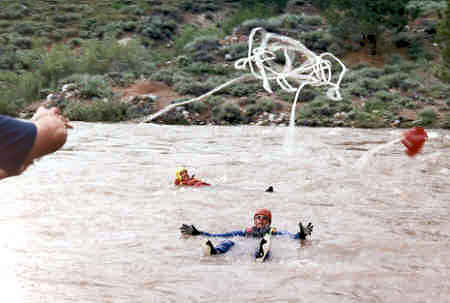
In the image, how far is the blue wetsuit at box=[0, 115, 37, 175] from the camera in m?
1.62

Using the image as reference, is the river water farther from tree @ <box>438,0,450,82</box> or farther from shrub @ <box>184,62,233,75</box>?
shrub @ <box>184,62,233,75</box>

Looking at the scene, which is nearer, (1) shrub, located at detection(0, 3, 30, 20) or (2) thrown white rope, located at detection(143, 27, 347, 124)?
(2) thrown white rope, located at detection(143, 27, 347, 124)

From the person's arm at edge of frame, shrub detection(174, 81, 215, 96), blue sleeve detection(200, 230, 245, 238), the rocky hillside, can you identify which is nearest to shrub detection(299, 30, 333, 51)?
the rocky hillside

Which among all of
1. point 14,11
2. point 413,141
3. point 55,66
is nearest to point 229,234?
point 413,141

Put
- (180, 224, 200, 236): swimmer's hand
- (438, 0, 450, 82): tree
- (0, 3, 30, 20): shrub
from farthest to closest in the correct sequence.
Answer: (0, 3, 30, 20): shrub → (438, 0, 450, 82): tree → (180, 224, 200, 236): swimmer's hand

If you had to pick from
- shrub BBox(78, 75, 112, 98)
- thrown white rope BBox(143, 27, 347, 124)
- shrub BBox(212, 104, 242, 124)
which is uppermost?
thrown white rope BBox(143, 27, 347, 124)

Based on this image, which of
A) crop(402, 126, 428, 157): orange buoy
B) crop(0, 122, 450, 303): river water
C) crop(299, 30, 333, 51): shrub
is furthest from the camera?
crop(299, 30, 333, 51): shrub

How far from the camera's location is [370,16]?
33.4m

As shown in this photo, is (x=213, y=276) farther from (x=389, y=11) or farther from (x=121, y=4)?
(x=121, y=4)

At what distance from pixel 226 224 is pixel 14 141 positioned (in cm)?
743

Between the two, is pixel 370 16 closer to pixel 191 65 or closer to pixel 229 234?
pixel 191 65

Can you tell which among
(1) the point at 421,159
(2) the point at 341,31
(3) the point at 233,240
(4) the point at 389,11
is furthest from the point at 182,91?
(3) the point at 233,240

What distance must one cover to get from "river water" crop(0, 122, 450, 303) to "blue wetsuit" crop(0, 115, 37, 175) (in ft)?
8.13

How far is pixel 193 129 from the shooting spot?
76.4 feet
